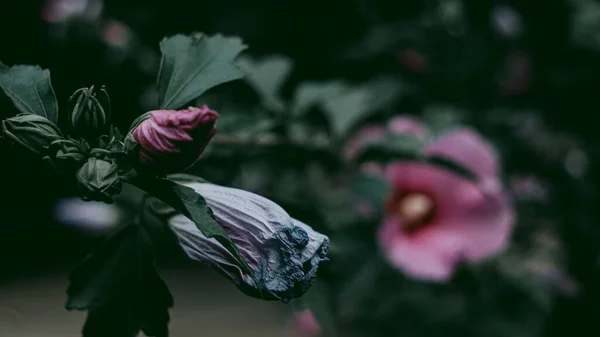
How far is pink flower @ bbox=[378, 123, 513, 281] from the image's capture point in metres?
1.10

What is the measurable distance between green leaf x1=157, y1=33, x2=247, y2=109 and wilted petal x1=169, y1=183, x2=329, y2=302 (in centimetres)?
8

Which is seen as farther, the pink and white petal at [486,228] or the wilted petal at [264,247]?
the pink and white petal at [486,228]

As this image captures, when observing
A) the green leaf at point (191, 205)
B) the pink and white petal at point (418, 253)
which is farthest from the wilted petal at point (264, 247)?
the pink and white petal at point (418, 253)

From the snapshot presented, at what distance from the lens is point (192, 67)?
23.6 inches

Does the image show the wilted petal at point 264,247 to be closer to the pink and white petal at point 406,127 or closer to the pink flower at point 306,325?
the pink and white petal at point 406,127

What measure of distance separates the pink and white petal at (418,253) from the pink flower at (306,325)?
0.34m

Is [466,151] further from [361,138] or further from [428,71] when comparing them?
[428,71]

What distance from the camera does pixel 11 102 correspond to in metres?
0.54

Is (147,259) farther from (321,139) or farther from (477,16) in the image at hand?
(477,16)

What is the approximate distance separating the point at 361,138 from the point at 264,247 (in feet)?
2.52

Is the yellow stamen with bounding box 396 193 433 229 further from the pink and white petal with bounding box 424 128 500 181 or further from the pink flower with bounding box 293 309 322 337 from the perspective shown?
the pink flower with bounding box 293 309 322 337

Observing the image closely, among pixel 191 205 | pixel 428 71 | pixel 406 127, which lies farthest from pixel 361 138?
pixel 191 205

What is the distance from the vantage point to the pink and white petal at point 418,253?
3.58 feet

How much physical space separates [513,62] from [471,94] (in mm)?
150
